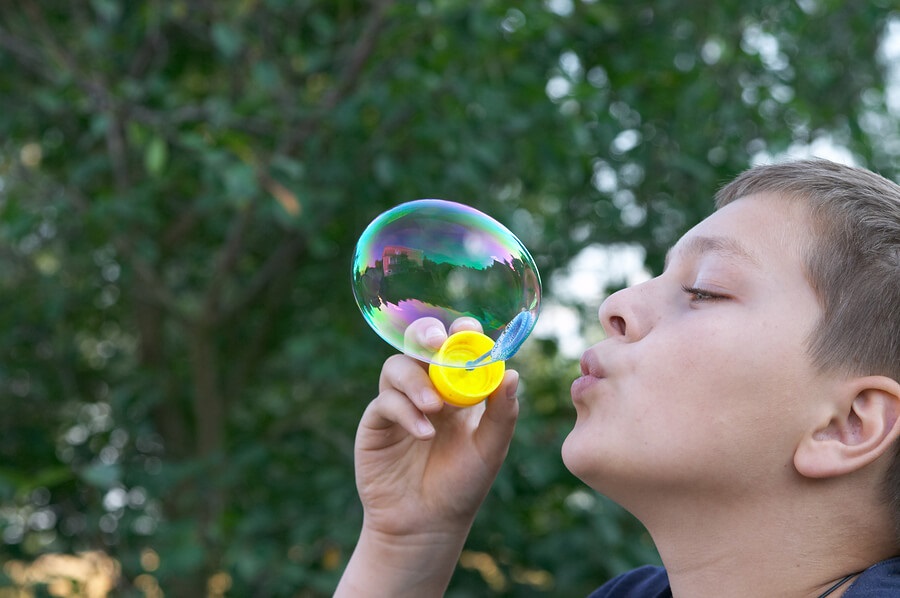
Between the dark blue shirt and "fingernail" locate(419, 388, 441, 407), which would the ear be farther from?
"fingernail" locate(419, 388, 441, 407)

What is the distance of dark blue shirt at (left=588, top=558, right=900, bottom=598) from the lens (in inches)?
48.7

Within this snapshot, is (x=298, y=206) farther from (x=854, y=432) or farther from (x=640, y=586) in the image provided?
(x=854, y=432)

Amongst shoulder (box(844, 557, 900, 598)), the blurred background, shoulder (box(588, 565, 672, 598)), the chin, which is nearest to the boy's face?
the chin

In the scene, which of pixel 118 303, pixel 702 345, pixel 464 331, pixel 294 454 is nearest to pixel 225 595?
pixel 294 454

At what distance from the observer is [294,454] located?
370cm

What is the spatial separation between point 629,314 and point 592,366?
3.7 inches

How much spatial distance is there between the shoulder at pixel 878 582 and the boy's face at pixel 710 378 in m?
0.16

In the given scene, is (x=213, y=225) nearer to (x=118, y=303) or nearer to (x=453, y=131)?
(x=118, y=303)

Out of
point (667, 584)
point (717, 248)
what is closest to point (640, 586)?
point (667, 584)

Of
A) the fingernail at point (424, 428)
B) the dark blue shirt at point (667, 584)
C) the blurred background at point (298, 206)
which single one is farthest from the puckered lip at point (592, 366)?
the blurred background at point (298, 206)

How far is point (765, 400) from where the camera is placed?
4.31ft

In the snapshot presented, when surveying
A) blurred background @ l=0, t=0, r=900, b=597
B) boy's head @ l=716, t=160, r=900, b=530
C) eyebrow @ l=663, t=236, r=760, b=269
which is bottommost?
blurred background @ l=0, t=0, r=900, b=597

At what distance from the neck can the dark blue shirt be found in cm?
4

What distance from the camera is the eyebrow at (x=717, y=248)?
54.9 inches
